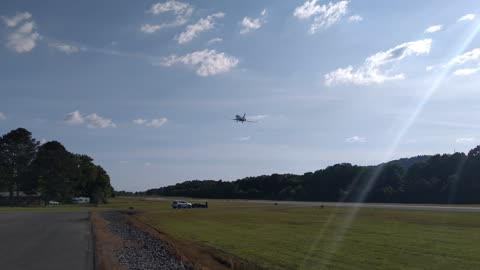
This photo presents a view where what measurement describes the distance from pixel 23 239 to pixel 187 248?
11.4m

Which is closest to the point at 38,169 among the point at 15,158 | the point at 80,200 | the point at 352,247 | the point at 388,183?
the point at 15,158

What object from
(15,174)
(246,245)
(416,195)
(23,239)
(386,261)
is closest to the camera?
(386,261)

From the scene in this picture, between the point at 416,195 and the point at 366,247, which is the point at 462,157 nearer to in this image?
the point at 416,195

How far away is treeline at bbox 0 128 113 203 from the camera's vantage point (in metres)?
127

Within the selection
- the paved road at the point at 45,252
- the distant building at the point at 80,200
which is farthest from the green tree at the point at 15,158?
the paved road at the point at 45,252

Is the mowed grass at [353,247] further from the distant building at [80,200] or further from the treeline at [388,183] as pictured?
the distant building at [80,200]

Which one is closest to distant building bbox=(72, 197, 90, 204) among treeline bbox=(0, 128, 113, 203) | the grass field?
treeline bbox=(0, 128, 113, 203)

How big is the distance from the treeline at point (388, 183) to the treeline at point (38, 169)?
194ft

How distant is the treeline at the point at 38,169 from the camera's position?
12675cm

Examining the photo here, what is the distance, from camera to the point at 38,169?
418ft

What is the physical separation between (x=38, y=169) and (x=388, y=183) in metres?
85.4

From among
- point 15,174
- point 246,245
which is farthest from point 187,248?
point 15,174

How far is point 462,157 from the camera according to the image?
132 meters

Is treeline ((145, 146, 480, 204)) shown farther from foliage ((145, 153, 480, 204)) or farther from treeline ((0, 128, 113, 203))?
treeline ((0, 128, 113, 203))
